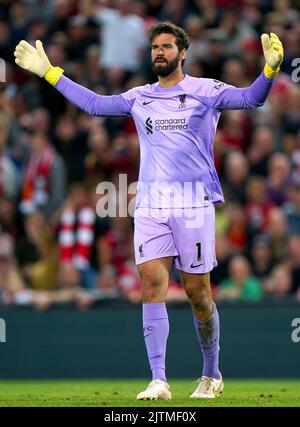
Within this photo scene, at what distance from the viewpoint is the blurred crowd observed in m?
14.9

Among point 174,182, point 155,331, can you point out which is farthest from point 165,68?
point 155,331

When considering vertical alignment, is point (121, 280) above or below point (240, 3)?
below

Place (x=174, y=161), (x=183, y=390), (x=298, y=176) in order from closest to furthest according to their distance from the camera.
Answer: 1. (x=174, y=161)
2. (x=183, y=390)
3. (x=298, y=176)

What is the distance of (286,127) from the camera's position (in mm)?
16281

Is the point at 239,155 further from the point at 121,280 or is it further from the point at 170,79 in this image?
the point at 170,79

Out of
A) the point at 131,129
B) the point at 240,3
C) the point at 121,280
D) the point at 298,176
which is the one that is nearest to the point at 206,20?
the point at 240,3

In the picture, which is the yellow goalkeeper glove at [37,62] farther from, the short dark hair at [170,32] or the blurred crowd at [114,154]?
the blurred crowd at [114,154]

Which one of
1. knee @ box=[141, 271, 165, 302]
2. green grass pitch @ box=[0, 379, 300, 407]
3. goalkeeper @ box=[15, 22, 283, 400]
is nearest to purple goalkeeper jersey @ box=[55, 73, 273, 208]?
goalkeeper @ box=[15, 22, 283, 400]

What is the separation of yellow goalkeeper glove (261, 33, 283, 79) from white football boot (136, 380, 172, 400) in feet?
7.64

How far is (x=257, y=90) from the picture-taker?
362 inches

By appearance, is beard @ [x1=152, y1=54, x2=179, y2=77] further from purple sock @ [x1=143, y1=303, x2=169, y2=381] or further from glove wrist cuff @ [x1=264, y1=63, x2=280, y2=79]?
purple sock @ [x1=143, y1=303, x2=169, y2=381]

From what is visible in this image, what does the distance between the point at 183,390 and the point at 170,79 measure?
9.87ft

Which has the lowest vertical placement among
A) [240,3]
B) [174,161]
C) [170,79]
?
[174,161]

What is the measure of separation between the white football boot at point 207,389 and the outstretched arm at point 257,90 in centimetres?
206
